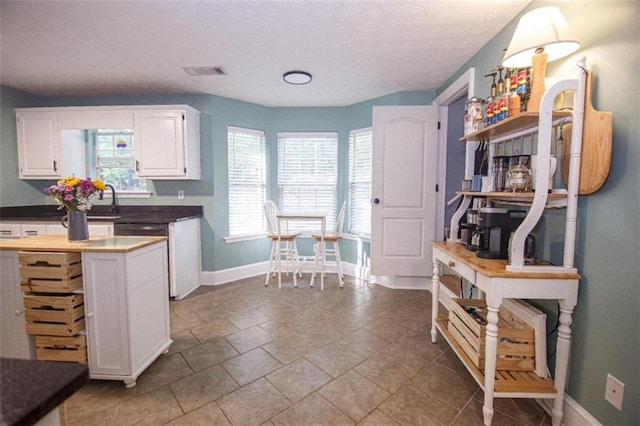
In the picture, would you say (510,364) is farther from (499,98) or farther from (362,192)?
(362,192)

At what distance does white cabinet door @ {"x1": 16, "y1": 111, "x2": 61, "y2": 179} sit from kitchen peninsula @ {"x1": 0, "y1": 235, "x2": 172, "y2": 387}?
220cm

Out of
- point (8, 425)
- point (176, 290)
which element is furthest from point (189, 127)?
point (8, 425)

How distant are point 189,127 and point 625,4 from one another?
3574 millimetres

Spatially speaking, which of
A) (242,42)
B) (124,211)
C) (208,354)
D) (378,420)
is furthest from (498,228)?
(124,211)

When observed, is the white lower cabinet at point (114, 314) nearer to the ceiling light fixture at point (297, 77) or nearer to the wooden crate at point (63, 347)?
the wooden crate at point (63, 347)

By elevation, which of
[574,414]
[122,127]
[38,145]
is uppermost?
[122,127]

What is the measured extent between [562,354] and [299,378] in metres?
1.45

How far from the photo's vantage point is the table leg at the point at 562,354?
1443mm

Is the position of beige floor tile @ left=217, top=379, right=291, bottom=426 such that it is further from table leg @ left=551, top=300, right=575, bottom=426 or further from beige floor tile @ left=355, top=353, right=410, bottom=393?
table leg @ left=551, top=300, right=575, bottom=426

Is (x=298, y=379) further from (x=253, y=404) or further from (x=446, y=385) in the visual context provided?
(x=446, y=385)

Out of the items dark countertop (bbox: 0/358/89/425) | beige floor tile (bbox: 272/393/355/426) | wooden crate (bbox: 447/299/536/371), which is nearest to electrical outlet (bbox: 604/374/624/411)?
wooden crate (bbox: 447/299/536/371)

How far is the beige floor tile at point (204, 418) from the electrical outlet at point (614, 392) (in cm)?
181

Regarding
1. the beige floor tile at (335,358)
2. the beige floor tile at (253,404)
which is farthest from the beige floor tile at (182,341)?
the beige floor tile at (335,358)

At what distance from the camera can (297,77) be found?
3.00 metres
